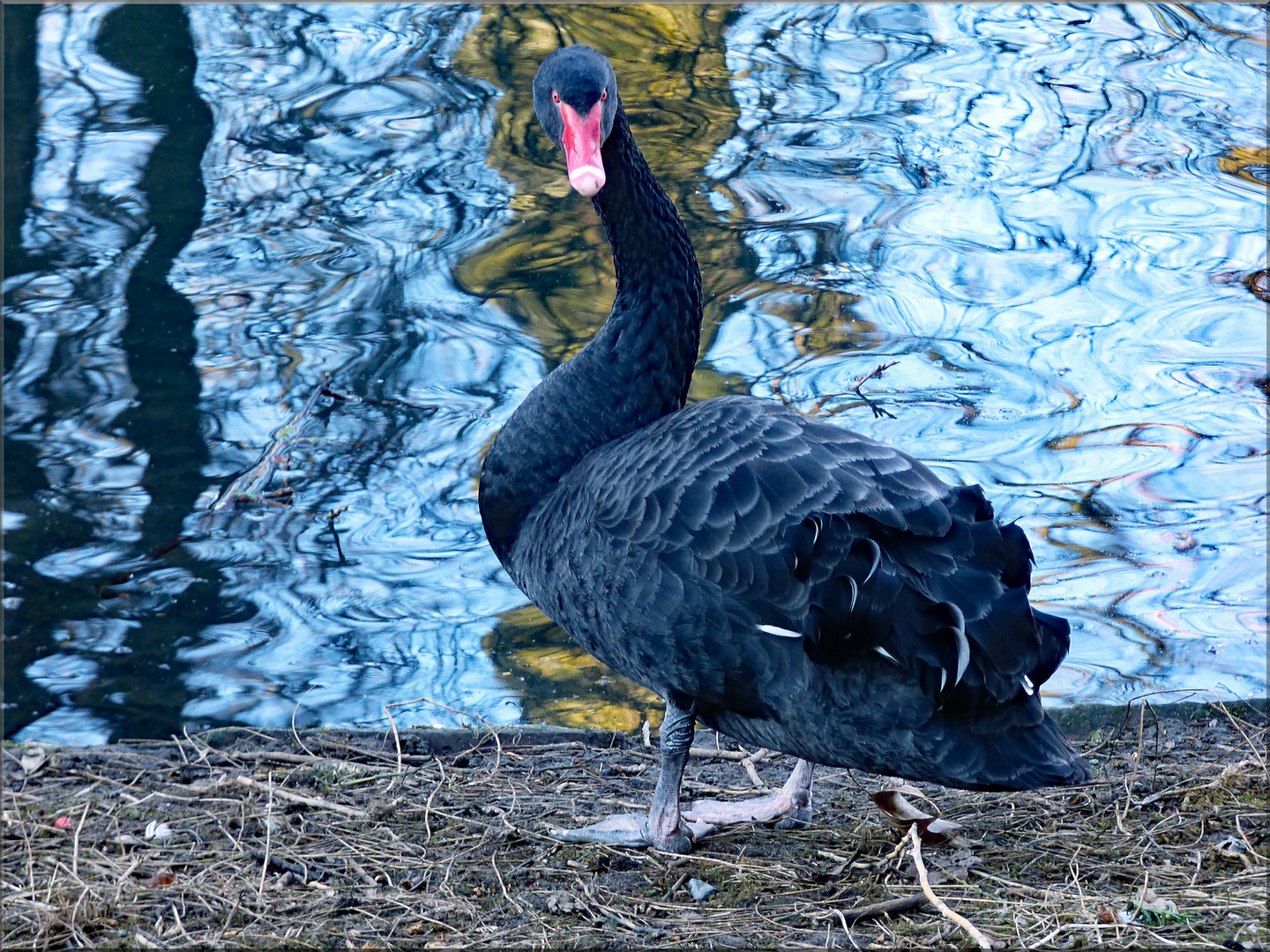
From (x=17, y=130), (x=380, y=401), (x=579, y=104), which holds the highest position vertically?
(x=579, y=104)

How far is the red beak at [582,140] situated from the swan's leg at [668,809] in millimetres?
1366

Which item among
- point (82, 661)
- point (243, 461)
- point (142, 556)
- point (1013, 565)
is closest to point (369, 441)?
point (243, 461)

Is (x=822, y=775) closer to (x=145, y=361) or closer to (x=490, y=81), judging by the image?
(x=145, y=361)

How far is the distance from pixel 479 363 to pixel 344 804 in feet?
8.54

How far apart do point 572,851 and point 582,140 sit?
1.82m

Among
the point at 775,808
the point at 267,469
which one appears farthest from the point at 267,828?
the point at 267,469

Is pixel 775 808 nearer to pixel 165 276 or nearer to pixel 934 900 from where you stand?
pixel 934 900

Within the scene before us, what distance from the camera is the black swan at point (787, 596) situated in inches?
105

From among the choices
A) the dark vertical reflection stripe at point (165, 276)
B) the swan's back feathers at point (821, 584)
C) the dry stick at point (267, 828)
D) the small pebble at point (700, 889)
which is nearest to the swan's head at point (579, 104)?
the swan's back feathers at point (821, 584)

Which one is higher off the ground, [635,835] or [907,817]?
[907,817]

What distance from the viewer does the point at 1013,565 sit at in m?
2.74

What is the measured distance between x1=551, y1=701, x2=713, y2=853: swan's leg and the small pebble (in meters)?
0.15

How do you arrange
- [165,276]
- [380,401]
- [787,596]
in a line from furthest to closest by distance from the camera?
1. [165,276]
2. [380,401]
3. [787,596]

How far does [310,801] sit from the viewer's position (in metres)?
3.30
